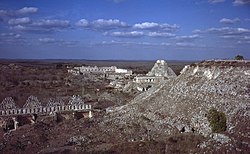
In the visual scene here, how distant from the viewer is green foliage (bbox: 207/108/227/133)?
33281 mm

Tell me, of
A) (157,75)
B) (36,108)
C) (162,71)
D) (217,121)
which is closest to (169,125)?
(217,121)

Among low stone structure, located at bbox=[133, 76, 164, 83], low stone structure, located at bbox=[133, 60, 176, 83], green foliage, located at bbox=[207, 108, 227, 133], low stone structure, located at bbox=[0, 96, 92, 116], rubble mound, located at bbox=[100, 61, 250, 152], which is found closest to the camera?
green foliage, located at bbox=[207, 108, 227, 133]

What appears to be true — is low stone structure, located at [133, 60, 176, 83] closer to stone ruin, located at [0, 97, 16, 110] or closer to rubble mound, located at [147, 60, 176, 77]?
rubble mound, located at [147, 60, 176, 77]

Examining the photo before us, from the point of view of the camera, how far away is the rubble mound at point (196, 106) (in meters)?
34.2

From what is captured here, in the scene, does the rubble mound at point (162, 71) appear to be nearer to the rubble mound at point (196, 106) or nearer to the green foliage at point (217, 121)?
the rubble mound at point (196, 106)

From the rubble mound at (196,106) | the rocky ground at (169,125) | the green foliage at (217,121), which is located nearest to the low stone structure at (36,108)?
the rocky ground at (169,125)

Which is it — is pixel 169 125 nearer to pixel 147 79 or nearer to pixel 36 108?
pixel 36 108

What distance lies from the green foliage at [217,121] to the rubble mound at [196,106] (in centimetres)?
52

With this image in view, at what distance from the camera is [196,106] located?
39.4m

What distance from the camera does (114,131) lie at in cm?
3762

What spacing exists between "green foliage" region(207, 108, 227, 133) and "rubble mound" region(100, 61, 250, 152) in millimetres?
519

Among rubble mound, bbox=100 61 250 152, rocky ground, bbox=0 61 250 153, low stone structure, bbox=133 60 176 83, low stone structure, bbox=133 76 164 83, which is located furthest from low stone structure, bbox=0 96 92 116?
low stone structure, bbox=133 60 176 83

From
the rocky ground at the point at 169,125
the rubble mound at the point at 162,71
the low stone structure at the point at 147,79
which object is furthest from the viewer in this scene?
the rubble mound at the point at 162,71

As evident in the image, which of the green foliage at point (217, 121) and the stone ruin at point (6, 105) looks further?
the stone ruin at point (6, 105)
